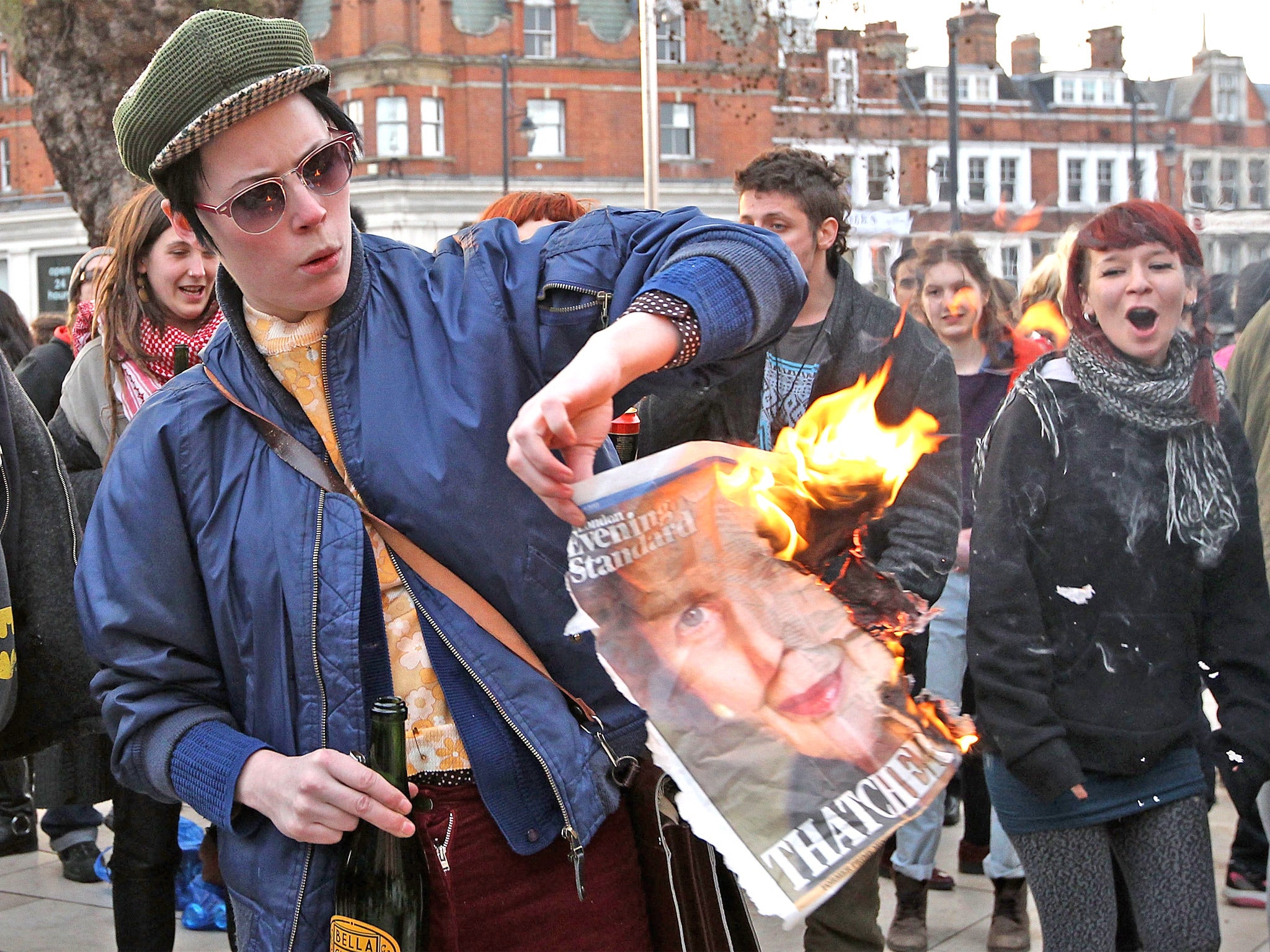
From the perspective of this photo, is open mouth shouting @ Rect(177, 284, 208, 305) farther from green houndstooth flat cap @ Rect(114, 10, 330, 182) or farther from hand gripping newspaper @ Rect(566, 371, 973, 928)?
hand gripping newspaper @ Rect(566, 371, 973, 928)

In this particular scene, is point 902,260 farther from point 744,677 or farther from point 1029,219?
point 744,677

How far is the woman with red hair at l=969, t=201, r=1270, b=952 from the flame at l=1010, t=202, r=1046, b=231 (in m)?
2.55

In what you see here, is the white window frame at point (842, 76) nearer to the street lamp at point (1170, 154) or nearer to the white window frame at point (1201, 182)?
the street lamp at point (1170, 154)

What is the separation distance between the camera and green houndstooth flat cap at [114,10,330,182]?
1.61 m

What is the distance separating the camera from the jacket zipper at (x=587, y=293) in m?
1.65

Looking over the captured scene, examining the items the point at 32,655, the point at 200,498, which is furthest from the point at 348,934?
the point at 32,655

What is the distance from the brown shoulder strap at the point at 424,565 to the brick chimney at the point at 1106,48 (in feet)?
16.2

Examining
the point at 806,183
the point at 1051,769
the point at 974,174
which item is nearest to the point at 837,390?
the point at 806,183

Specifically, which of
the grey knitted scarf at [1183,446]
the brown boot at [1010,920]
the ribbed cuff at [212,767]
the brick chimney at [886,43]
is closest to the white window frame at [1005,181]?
the brown boot at [1010,920]

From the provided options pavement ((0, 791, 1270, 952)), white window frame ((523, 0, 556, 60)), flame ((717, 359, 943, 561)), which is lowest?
pavement ((0, 791, 1270, 952))

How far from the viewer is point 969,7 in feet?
29.1

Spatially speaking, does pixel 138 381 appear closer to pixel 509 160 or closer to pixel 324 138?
pixel 324 138

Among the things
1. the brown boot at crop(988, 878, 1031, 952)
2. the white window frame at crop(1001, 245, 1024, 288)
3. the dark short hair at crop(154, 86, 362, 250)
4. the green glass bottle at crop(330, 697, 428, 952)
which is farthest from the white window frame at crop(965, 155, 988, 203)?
the green glass bottle at crop(330, 697, 428, 952)

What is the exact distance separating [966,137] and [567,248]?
31.1 ft
